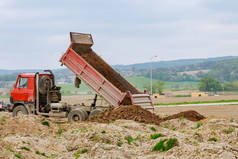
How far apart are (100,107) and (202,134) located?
26.1 feet

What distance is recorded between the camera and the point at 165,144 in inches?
490

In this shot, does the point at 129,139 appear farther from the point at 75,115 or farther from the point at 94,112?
the point at 75,115

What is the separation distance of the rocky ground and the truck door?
3.61m

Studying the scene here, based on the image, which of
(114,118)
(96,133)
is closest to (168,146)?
(96,133)

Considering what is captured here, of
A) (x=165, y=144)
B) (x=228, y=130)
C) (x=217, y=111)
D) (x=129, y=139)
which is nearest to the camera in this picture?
(x=165, y=144)

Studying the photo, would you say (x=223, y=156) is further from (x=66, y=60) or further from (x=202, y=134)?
(x=66, y=60)

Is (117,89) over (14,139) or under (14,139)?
over

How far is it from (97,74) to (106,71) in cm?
146

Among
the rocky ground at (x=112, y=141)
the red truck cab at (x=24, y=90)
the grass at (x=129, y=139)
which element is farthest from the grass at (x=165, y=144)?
the red truck cab at (x=24, y=90)

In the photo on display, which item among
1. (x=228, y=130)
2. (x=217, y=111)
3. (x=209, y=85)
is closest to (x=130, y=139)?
(x=228, y=130)

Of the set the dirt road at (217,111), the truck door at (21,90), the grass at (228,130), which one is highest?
the truck door at (21,90)

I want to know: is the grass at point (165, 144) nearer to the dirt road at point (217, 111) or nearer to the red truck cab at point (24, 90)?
the red truck cab at point (24, 90)

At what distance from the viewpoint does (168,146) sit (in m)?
12.3

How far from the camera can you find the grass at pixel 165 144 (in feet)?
40.3
